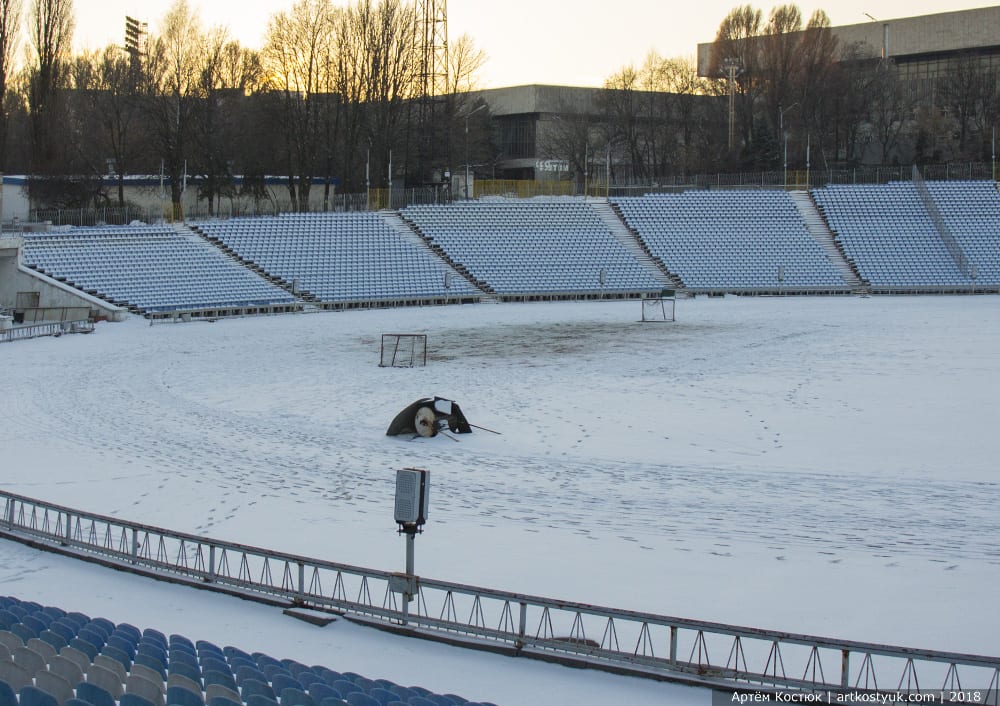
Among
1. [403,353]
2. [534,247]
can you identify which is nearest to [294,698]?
[403,353]

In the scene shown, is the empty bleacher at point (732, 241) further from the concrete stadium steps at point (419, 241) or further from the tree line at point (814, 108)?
the tree line at point (814, 108)

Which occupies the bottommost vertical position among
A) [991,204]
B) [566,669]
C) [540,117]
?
[566,669]

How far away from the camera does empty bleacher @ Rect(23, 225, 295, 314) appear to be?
45.8 metres

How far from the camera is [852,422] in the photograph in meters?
22.4

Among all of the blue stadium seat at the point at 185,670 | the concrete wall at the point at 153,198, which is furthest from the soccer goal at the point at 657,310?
the blue stadium seat at the point at 185,670

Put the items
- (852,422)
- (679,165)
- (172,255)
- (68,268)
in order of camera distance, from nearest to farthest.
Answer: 1. (852,422)
2. (68,268)
3. (172,255)
4. (679,165)

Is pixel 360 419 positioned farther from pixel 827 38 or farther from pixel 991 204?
pixel 827 38

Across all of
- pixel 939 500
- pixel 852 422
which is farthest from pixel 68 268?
pixel 939 500

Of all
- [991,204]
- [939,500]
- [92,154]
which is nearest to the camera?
[939,500]

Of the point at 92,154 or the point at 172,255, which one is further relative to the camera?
the point at 92,154

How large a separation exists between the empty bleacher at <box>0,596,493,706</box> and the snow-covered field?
62.0 inches

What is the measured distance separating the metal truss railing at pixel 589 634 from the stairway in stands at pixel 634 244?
45.1 m

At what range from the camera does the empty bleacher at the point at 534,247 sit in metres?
55.1

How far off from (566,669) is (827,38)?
8252 centimetres
